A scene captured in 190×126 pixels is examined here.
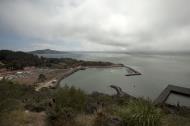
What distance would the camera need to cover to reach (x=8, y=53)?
124 meters

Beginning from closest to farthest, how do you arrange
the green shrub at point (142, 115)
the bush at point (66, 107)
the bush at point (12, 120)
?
the green shrub at point (142, 115) → the bush at point (12, 120) → the bush at point (66, 107)

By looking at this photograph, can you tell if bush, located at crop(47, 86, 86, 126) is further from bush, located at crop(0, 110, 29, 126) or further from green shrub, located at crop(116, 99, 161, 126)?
green shrub, located at crop(116, 99, 161, 126)

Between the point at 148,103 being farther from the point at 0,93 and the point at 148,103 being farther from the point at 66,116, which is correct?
the point at 0,93

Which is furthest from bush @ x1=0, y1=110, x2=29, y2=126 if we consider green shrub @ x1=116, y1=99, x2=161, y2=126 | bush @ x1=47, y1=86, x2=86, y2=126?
green shrub @ x1=116, y1=99, x2=161, y2=126

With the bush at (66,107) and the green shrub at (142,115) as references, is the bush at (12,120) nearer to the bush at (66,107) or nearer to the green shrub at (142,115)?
the bush at (66,107)

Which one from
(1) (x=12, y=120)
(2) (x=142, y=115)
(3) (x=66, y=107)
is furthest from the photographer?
(3) (x=66, y=107)

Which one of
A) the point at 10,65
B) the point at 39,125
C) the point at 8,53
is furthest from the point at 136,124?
the point at 8,53

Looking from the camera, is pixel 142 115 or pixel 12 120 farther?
pixel 12 120

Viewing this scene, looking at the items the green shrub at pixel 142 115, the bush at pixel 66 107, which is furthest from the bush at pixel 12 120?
the green shrub at pixel 142 115

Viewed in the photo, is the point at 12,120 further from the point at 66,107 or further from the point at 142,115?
the point at 142,115

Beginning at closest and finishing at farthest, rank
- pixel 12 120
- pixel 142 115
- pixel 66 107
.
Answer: pixel 142 115 < pixel 12 120 < pixel 66 107

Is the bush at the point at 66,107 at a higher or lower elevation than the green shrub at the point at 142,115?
lower

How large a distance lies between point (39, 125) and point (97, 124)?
2.16 m

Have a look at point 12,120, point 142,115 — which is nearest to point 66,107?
point 12,120
